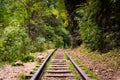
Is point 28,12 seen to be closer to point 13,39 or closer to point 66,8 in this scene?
point 66,8

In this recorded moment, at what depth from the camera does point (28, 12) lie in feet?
76.3

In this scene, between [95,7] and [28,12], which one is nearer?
[95,7]

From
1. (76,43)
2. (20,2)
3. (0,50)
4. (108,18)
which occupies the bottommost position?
(76,43)

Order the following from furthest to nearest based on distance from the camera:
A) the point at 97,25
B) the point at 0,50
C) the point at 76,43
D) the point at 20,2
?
the point at 76,43 → the point at 20,2 → the point at 97,25 → the point at 0,50

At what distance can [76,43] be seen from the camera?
94.1 ft

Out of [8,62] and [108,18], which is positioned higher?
[108,18]

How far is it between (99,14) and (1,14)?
598 centimetres

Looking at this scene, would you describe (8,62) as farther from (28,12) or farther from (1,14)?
(28,12)

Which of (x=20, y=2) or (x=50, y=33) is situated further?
(x=50, y=33)

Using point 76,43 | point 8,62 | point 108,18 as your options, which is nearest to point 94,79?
point 8,62

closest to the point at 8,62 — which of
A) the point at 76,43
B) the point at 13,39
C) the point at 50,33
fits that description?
the point at 13,39

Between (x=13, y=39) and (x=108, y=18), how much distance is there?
589 cm

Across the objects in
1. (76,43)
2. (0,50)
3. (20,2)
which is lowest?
(76,43)

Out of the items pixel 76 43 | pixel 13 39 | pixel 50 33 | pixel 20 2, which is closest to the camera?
pixel 13 39
